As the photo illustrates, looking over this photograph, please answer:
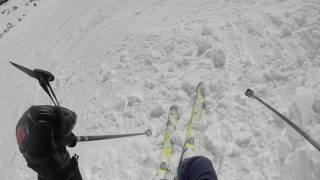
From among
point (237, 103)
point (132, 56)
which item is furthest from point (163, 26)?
point (237, 103)

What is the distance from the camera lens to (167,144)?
616cm

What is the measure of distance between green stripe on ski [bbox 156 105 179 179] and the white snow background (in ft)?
0.40

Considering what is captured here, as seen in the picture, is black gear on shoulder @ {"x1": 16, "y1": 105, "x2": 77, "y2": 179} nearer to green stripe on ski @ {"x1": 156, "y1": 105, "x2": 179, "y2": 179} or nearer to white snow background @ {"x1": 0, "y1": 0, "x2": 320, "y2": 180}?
green stripe on ski @ {"x1": 156, "y1": 105, "x2": 179, "y2": 179}

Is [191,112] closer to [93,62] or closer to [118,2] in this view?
[93,62]

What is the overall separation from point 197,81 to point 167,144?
1.44m

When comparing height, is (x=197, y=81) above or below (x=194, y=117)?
above

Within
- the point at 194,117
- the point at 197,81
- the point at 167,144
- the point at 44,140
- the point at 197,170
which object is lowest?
the point at 167,144

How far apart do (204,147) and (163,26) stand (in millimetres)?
3764

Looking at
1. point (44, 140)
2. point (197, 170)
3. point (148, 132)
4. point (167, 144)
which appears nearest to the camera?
point (44, 140)

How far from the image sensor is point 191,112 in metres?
6.43

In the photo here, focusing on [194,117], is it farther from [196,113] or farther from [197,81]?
[197,81]

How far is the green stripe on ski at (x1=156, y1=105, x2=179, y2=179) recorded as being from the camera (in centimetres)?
585

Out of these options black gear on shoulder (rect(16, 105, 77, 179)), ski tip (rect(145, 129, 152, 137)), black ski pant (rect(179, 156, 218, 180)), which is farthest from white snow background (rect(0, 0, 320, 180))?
black gear on shoulder (rect(16, 105, 77, 179))

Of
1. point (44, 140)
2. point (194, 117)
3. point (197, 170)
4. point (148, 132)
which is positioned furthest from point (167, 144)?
point (44, 140)
